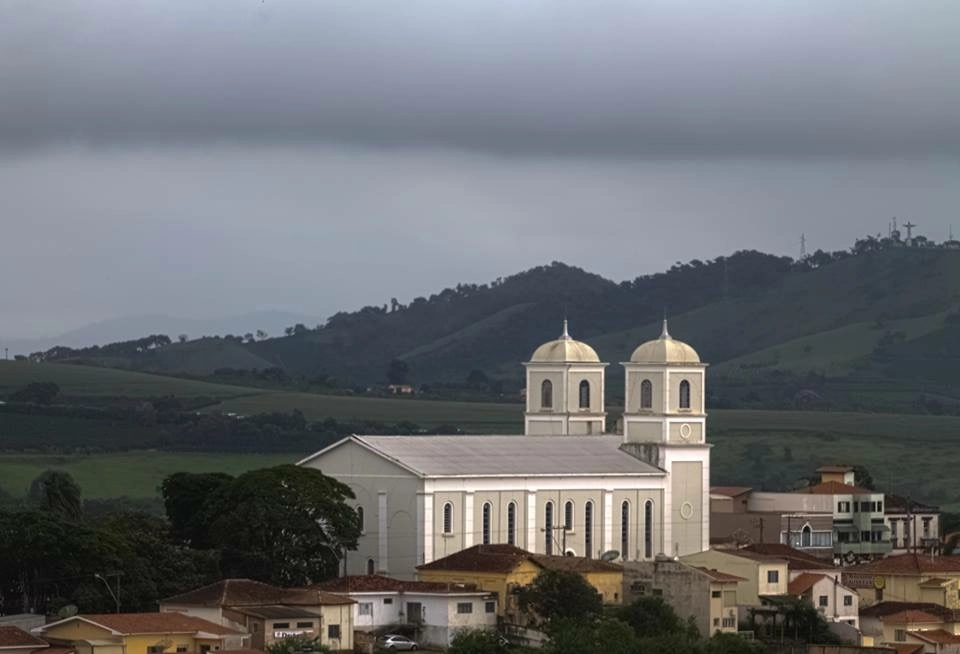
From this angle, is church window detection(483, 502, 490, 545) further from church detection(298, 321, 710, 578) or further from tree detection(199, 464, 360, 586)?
tree detection(199, 464, 360, 586)

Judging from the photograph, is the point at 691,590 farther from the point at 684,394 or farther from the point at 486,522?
the point at 684,394

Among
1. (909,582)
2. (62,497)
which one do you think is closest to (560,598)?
(909,582)

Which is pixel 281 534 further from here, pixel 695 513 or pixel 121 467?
pixel 121 467

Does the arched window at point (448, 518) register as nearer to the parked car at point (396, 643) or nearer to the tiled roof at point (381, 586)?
the tiled roof at point (381, 586)

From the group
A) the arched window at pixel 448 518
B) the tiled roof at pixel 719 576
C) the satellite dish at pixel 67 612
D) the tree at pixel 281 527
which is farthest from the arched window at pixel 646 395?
the satellite dish at pixel 67 612

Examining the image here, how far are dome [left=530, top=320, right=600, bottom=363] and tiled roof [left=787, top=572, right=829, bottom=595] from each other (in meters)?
17.6

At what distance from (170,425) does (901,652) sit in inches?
3774

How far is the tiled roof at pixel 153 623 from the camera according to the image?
75125mm

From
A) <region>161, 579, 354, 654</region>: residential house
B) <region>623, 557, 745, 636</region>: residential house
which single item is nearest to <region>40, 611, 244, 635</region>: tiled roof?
<region>161, 579, 354, 654</region>: residential house

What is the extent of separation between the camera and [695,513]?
102438mm

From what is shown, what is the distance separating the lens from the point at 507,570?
8575cm

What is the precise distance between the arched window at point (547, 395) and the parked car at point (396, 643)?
83.0 feet

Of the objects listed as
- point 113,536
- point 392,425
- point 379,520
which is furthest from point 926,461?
point 113,536

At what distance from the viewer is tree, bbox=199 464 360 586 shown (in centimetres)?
8788
